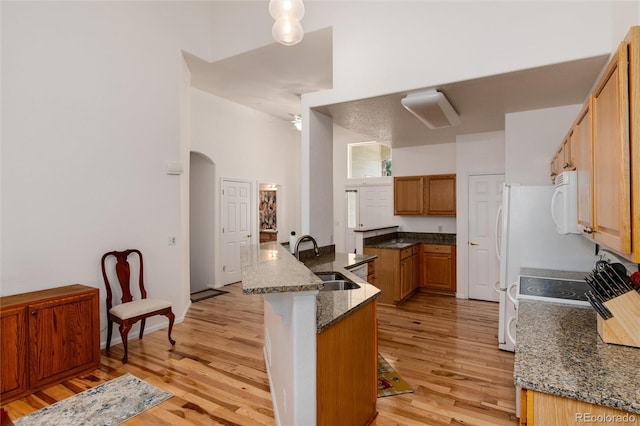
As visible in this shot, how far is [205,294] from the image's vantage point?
558cm

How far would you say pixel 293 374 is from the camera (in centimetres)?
161

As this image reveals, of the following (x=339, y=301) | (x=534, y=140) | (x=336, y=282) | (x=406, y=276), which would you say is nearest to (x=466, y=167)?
(x=534, y=140)

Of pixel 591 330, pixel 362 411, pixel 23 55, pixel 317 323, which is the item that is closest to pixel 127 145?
pixel 23 55

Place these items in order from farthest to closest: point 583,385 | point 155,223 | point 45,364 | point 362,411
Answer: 1. point 155,223
2. point 45,364
3. point 362,411
4. point 583,385

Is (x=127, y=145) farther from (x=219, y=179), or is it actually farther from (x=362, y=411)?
(x=362, y=411)

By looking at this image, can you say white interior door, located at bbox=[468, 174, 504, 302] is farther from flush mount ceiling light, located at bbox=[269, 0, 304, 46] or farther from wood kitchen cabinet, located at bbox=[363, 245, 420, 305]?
flush mount ceiling light, located at bbox=[269, 0, 304, 46]

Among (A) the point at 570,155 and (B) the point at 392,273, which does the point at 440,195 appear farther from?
(A) the point at 570,155

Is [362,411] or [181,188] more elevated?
[181,188]

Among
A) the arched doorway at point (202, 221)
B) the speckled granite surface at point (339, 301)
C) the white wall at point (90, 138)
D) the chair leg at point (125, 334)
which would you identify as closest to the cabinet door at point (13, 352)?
the white wall at point (90, 138)

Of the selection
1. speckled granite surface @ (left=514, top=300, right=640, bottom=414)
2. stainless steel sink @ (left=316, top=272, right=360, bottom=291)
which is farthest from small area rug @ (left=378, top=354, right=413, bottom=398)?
speckled granite surface @ (left=514, top=300, right=640, bottom=414)

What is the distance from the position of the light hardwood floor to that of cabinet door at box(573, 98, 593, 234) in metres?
1.46

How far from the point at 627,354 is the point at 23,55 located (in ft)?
14.5

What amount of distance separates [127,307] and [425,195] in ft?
15.6

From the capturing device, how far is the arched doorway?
231 inches
